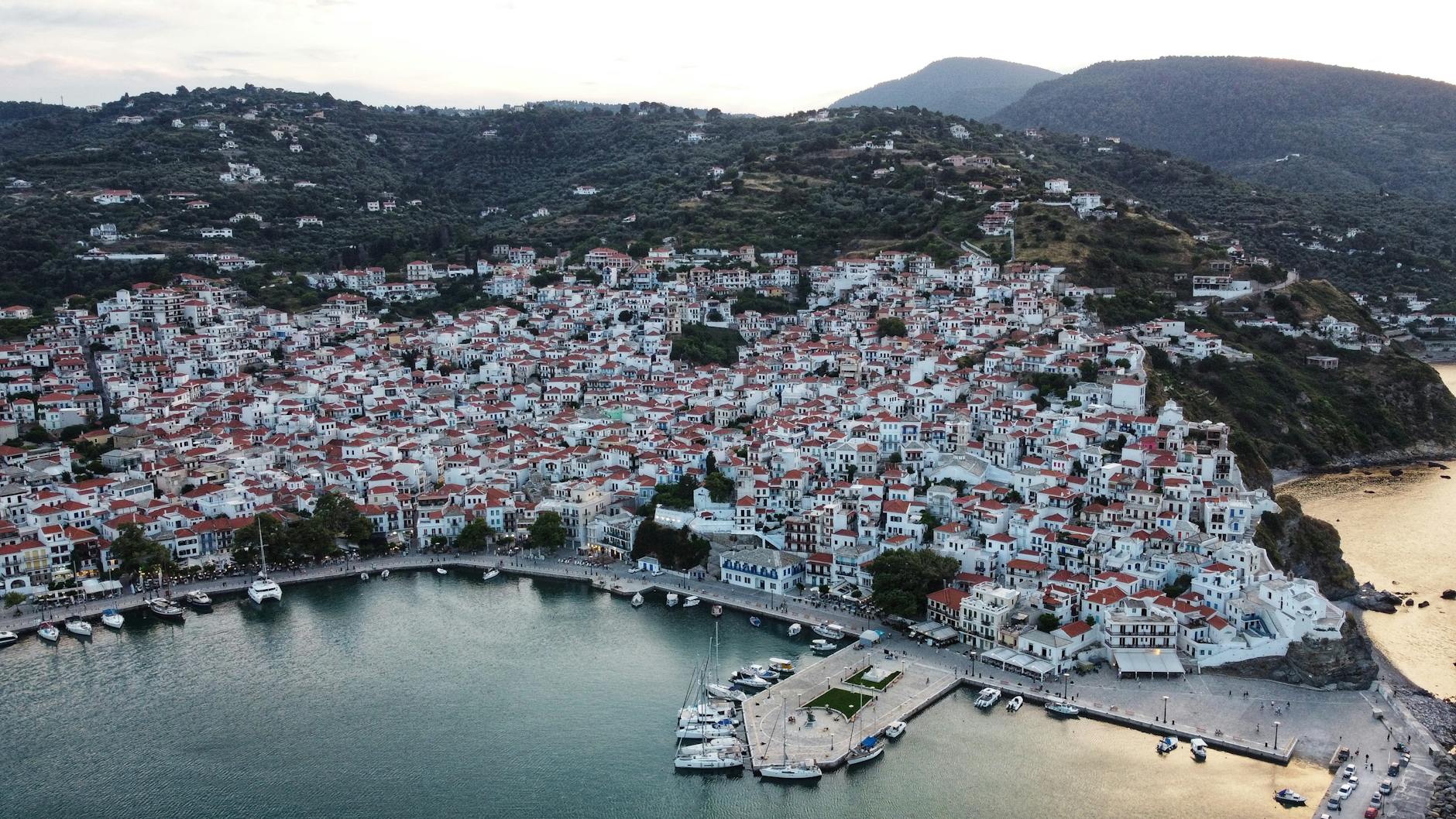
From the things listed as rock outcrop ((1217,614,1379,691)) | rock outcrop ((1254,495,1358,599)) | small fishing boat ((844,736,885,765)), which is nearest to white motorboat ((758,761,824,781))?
small fishing boat ((844,736,885,765))

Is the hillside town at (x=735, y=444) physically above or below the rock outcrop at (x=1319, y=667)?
above

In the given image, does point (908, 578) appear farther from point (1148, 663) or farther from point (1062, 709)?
point (1148, 663)

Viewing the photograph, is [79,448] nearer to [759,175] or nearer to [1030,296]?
[1030,296]

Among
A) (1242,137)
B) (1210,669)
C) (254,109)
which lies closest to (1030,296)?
(1210,669)

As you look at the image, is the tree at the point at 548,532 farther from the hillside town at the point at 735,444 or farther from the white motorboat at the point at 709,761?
the white motorboat at the point at 709,761

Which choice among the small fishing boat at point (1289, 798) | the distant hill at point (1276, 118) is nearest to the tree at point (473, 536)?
the small fishing boat at point (1289, 798)

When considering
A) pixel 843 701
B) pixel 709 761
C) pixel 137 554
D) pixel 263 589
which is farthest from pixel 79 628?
pixel 843 701
